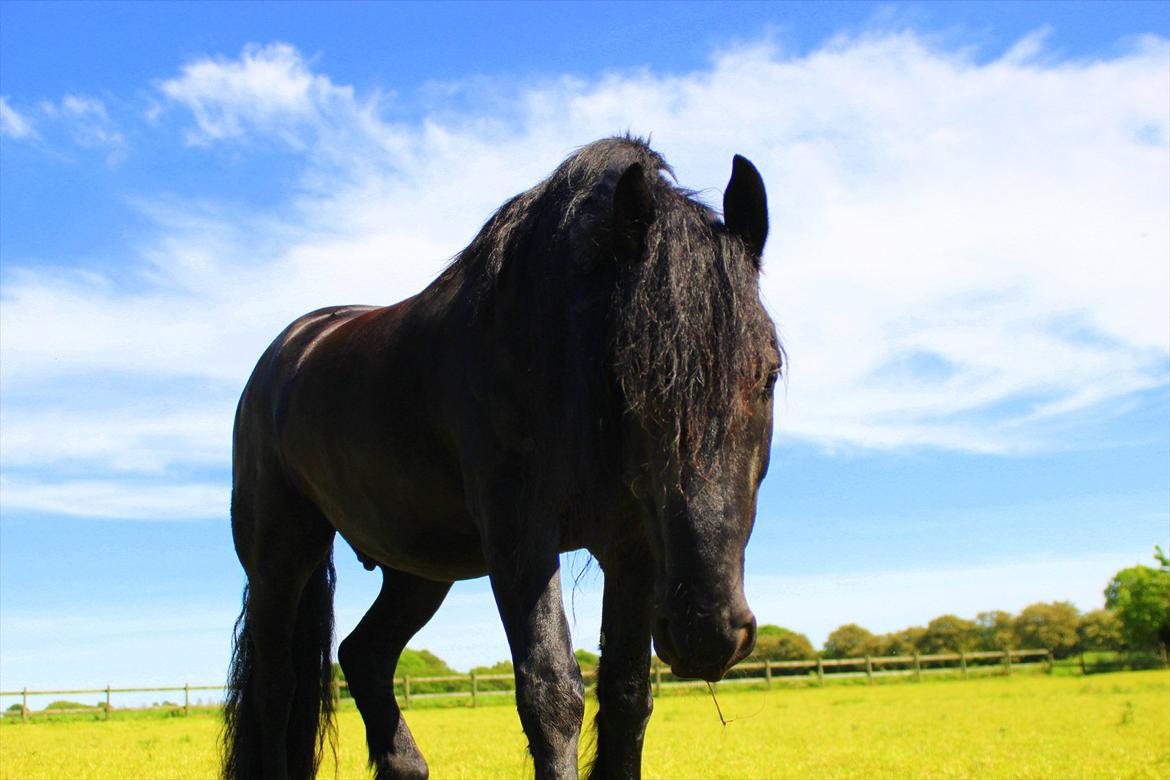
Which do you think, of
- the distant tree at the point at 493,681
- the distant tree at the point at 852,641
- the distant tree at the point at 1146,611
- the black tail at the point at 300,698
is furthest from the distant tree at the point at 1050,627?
the black tail at the point at 300,698

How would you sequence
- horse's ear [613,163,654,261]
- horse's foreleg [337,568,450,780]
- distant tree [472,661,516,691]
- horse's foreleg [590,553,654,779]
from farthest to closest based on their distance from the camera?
distant tree [472,661,516,691]
horse's foreleg [337,568,450,780]
horse's foreleg [590,553,654,779]
horse's ear [613,163,654,261]

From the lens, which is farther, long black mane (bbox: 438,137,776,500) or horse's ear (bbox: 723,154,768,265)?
horse's ear (bbox: 723,154,768,265)

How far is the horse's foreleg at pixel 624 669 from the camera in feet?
12.3

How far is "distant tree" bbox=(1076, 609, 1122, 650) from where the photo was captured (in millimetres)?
53375

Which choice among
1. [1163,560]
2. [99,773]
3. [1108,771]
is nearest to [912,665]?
[1163,560]

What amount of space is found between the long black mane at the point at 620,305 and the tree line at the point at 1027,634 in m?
50.0

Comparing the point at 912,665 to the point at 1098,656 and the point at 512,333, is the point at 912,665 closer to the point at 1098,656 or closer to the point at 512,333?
the point at 1098,656

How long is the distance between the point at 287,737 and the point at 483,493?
2757 millimetres

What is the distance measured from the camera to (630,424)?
3.01m

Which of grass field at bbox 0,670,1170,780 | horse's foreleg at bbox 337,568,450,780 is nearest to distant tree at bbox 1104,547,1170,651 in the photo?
grass field at bbox 0,670,1170,780

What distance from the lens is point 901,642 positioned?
182ft

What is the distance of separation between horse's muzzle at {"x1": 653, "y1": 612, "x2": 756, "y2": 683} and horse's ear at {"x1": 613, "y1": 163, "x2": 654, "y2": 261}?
3.68 feet

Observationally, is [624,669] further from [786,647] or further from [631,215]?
[786,647]

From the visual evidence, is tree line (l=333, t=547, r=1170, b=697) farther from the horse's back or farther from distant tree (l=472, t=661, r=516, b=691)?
the horse's back
